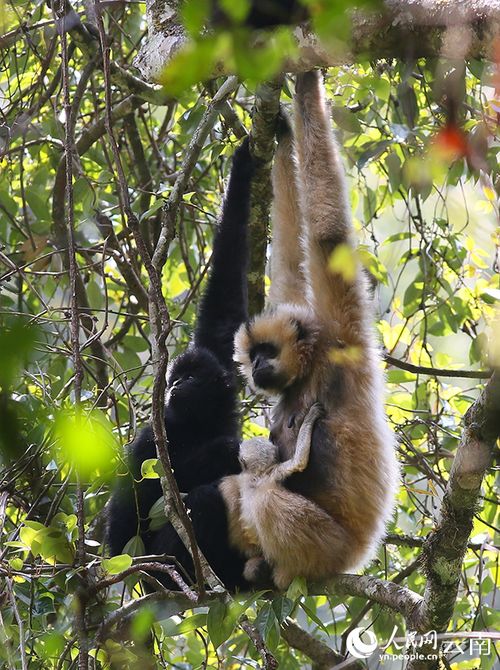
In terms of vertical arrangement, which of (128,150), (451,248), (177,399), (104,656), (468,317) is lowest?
(104,656)

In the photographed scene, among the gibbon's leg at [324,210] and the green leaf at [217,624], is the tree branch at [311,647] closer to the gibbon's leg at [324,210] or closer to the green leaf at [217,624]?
the green leaf at [217,624]

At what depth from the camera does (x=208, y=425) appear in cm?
521

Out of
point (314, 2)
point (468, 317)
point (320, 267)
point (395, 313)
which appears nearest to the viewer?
point (314, 2)

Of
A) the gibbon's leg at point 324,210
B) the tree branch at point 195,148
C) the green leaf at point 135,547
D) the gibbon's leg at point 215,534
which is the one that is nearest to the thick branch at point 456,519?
the green leaf at point 135,547

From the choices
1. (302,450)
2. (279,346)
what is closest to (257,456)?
(302,450)

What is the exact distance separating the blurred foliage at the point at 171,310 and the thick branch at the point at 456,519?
366 millimetres

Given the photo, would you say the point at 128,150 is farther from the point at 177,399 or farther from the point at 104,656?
the point at 104,656

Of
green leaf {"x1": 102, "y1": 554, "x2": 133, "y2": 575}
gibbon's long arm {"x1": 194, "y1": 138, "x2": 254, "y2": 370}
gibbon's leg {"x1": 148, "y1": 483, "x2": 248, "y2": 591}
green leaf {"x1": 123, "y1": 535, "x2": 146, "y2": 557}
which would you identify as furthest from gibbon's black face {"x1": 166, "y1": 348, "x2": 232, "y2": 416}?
green leaf {"x1": 102, "y1": 554, "x2": 133, "y2": 575}

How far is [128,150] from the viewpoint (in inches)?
240

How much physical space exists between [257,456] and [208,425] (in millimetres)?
950

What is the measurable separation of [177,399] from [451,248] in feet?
6.77

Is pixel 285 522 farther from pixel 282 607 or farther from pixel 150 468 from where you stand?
pixel 150 468

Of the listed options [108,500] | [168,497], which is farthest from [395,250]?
[168,497]

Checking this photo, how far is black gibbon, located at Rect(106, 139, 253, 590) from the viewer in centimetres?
444
